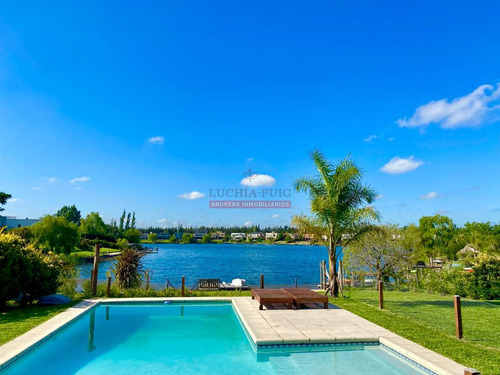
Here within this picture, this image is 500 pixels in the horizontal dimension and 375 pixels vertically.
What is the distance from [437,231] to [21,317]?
40.8 m

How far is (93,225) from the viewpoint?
240 feet

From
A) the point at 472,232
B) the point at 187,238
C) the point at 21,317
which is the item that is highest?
the point at 472,232

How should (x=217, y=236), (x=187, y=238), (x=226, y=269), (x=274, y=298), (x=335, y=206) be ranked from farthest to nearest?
(x=217, y=236), (x=187, y=238), (x=226, y=269), (x=335, y=206), (x=274, y=298)

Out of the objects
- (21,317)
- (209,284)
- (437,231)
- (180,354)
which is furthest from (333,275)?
(437,231)

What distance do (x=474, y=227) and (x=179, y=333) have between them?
133 feet

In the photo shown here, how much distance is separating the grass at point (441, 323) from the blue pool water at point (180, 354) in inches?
37.6

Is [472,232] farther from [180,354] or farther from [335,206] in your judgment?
[180,354]

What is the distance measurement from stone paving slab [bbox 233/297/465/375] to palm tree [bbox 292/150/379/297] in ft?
10.2

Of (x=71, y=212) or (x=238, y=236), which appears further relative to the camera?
(x=238, y=236)

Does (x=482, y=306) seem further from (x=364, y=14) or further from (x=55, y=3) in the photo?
(x=55, y=3)

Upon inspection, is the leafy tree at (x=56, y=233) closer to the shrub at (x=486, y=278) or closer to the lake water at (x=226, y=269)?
the lake water at (x=226, y=269)

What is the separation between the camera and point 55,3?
10406 millimetres

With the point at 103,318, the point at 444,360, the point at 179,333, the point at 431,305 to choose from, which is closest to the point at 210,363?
the point at 179,333

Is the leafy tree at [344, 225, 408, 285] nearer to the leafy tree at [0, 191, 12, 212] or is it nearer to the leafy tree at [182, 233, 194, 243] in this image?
the leafy tree at [0, 191, 12, 212]
